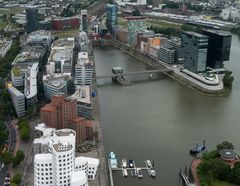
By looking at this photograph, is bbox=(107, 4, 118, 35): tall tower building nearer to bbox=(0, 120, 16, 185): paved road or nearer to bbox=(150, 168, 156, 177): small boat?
bbox=(0, 120, 16, 185): paved road

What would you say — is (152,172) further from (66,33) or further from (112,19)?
(66,33)

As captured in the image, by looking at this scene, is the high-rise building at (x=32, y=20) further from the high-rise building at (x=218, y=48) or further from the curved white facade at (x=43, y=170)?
the curved white facade at (x=43, y=170)

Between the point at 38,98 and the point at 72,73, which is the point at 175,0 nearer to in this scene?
the point at 72,73

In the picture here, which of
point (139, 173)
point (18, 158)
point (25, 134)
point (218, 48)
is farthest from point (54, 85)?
point (218, 48)

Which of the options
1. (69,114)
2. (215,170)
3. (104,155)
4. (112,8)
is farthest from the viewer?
(112,8)

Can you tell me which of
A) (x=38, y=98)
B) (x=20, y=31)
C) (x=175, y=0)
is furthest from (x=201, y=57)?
(x=175, y=0)

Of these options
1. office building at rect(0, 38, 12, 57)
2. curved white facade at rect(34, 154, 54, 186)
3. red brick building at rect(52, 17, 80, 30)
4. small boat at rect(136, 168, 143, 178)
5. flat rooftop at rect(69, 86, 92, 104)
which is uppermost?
red brick building at rect(52, 17, 80, 30)

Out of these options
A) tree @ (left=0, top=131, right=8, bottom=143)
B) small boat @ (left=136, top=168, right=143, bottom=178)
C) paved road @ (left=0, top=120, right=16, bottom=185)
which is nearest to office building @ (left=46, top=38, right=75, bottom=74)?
paved road @ (left=0, top=120, right=16, bottom=185)
